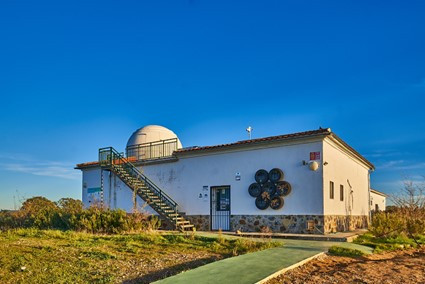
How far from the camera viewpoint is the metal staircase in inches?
722

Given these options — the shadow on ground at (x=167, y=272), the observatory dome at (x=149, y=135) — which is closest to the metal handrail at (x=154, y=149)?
the observatory dome at (x=149, y=135)

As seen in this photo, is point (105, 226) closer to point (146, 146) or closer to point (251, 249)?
point (251, 249)

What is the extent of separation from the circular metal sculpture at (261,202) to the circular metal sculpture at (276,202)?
0.20m

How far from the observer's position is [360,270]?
749cm

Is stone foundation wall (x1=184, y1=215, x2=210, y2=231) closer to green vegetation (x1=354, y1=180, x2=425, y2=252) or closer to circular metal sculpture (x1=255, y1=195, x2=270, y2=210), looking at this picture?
circular metal sculpture (x1=255, y1=195, x2=270, y2=210)

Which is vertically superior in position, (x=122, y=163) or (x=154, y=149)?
(x=154, y=149)

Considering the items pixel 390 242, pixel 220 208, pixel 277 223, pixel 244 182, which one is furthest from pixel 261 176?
pixel 390 242

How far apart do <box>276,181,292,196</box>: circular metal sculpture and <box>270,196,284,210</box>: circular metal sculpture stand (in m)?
0.21

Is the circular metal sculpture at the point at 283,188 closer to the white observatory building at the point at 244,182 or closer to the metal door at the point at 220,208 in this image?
the white observatory building at the point at 244,182

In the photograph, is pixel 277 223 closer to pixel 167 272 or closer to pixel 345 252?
pixel 345 252

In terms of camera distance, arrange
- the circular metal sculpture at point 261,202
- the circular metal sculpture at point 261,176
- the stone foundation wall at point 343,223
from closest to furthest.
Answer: the stone foundation wall at point 343,223 < the circular metal sculpture at point 261,202 < the circular metal sculpture at point 261,176

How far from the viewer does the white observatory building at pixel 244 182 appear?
1553 centimetres

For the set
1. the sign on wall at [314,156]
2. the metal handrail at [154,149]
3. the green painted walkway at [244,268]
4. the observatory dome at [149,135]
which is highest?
the observatory dome at [149,135]

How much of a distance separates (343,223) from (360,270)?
11.0 metres
